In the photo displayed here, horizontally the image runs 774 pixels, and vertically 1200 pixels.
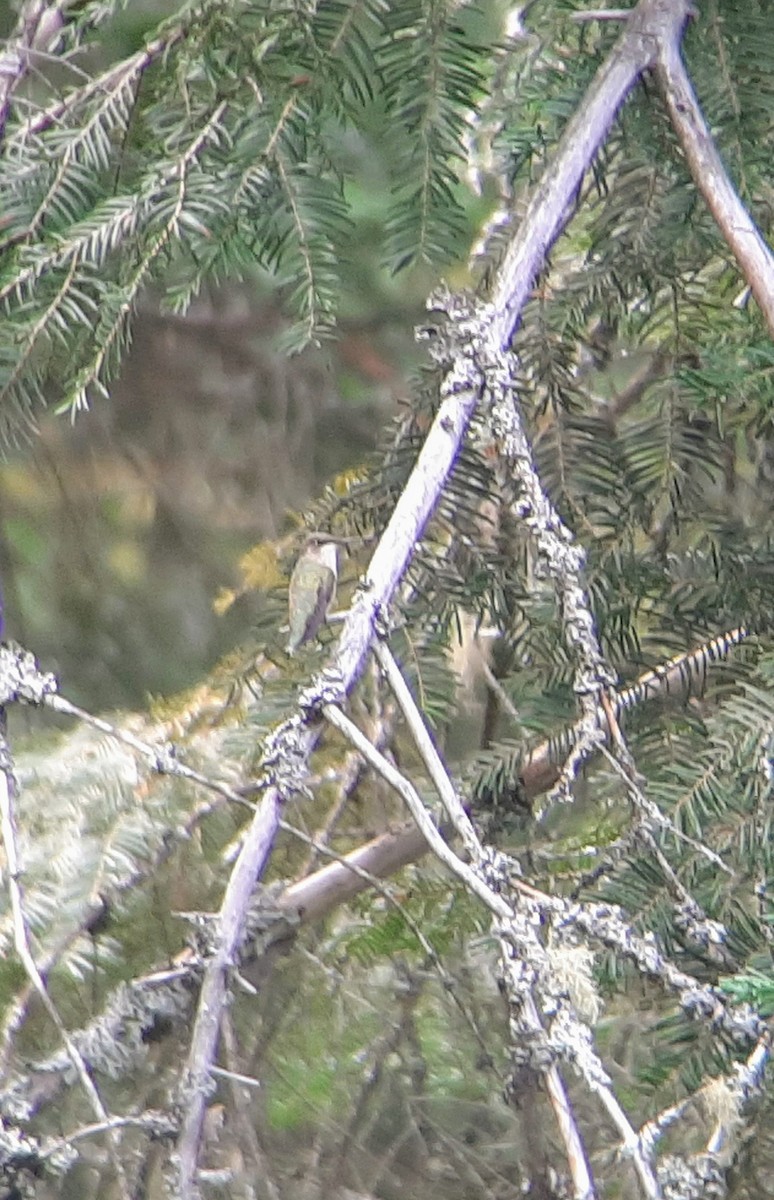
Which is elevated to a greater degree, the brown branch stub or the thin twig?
the brown branch stub

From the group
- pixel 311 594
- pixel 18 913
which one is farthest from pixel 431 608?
pixel 18 913

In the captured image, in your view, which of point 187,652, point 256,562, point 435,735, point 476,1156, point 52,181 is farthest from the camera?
point 187,652

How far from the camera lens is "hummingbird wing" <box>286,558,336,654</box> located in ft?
3.53

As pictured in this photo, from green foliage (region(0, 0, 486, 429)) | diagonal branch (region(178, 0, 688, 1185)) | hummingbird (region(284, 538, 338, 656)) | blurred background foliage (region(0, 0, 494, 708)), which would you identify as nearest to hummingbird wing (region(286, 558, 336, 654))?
hummingbird (region(284, 538, 338, 656))

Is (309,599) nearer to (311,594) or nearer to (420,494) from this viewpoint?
(311,594)

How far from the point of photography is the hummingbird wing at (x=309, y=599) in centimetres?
108

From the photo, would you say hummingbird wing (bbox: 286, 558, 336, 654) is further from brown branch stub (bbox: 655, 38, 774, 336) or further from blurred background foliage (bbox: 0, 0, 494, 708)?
blurred background foliage (bbox: 0, 0, 494, 708)

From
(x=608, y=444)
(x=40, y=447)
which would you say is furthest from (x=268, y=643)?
(x=40, y=447)

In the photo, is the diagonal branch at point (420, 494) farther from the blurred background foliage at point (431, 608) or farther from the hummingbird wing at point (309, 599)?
the hummingbird wing at point (309, 599)

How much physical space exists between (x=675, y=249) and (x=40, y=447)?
1537 millimetres

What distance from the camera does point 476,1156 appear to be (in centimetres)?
166

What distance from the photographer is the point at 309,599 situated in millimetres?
1082

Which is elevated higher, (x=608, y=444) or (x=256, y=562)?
(x=608, y=444)

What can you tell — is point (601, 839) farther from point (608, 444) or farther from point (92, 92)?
point (92, 92)
